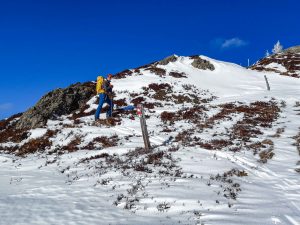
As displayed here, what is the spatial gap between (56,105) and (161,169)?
17.9 m

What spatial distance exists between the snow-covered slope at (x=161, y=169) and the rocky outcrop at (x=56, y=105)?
91 cm

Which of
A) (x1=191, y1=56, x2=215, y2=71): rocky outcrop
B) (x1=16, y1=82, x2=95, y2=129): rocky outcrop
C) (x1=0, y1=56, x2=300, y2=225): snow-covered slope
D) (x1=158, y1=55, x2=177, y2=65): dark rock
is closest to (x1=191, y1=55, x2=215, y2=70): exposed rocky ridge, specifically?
(x1=191, y1=56, x2=215, y2=71): rocky outcrop

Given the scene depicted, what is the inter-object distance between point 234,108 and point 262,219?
1939cm

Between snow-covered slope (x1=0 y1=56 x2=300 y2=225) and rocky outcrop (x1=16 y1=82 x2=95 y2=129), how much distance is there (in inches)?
35.8

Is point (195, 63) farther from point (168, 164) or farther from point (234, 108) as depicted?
point (168, 164)

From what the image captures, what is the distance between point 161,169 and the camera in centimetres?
1179

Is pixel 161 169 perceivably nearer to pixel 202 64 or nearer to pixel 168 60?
pixel 202 64

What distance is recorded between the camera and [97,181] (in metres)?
10.3

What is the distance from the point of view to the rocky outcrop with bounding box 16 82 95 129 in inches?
971

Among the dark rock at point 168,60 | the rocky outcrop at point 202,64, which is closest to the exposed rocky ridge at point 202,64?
the rocky outcrop at point 202,64

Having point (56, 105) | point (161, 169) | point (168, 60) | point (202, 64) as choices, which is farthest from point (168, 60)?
point (161, 169)

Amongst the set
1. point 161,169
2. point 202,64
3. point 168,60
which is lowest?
point 161,169

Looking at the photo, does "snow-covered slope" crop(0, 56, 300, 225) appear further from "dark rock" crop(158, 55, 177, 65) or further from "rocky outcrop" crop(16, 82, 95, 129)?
"dark rock" crop(158, 55, 177, 65)

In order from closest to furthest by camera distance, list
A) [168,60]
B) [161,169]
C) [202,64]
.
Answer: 1. [161,169]
2. [202,64]
3. [168,60]
